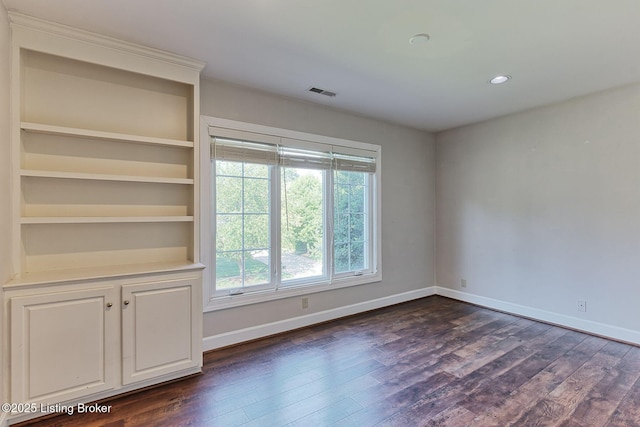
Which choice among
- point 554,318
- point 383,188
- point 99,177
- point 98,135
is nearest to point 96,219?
point 99,177

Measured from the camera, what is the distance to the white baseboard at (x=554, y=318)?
3.04 meters

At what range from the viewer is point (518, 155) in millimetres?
3828

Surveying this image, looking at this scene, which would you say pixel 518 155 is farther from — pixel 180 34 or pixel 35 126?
pixel 35 126

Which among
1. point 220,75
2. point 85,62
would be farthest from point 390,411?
point 85,62

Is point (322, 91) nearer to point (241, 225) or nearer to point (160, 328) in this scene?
point (241, 225)

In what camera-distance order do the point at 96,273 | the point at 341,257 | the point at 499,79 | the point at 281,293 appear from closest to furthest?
the point at 96,273 → the point at 499,79 → the point at 281,293 → the point at 341,257

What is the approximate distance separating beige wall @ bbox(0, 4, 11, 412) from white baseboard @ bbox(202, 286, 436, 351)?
56.7 inches

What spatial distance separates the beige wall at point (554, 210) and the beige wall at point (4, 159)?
4.76m

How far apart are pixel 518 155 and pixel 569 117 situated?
2.04 feet

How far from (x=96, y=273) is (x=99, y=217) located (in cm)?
42

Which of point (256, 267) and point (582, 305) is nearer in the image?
point (256, 267)

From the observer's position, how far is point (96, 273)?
211 cm

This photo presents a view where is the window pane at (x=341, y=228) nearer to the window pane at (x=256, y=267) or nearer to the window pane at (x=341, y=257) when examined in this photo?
the window pane at (x=341, y=257)

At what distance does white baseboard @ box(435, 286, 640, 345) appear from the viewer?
3.04 metres
